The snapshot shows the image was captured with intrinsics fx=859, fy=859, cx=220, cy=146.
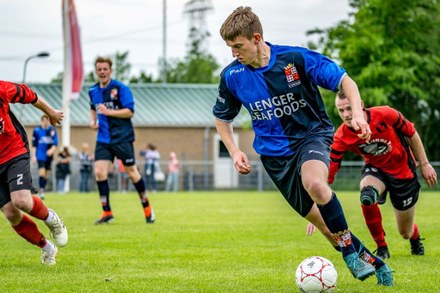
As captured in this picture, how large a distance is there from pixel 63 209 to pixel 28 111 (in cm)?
3059

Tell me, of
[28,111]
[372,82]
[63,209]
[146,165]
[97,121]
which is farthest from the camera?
[28,111]

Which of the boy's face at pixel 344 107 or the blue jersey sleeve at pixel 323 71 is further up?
the blue jersey sleeve at pixel 323 71

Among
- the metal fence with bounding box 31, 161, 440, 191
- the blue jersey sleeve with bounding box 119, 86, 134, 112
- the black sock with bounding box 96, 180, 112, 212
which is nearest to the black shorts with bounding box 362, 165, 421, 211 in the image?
the blue jersey sleeve with bounding box 119, 86, 134, 112

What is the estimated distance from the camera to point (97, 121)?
13.6 m

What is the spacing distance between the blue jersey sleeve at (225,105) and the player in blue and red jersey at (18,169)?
71.4 inches

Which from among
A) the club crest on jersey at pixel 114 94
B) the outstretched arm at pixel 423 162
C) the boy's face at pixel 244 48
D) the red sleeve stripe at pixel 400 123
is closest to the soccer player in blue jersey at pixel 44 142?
the club crest on jersey at pixel 114 94

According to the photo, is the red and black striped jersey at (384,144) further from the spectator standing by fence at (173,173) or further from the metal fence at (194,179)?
the spectator standing by fence at (173,173)

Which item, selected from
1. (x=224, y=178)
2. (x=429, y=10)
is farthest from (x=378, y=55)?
(x=224, y=178)

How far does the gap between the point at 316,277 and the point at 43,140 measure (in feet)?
59.2

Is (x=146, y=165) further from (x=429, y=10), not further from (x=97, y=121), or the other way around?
(x=97, y=121)

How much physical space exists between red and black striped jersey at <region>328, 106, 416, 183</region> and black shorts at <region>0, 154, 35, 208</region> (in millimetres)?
2822

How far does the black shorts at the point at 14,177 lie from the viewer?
779cm

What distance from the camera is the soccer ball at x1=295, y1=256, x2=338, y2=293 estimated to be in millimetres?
6176

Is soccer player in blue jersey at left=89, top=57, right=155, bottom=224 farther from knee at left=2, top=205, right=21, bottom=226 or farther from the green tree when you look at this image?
the green tree
